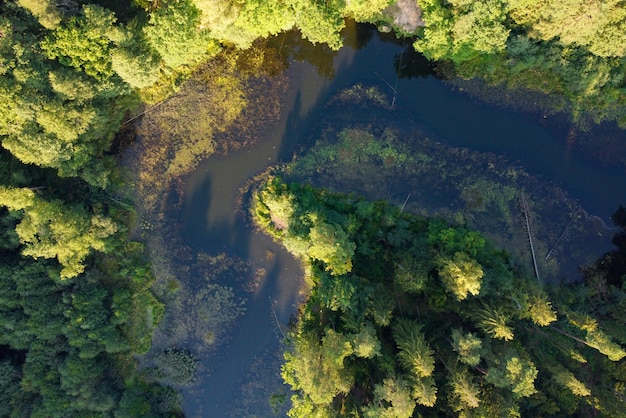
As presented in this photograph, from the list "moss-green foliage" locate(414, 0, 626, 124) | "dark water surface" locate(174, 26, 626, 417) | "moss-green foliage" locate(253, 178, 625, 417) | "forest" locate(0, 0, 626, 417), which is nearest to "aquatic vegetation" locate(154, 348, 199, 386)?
"forest" locate(0, 0, 626, 417)

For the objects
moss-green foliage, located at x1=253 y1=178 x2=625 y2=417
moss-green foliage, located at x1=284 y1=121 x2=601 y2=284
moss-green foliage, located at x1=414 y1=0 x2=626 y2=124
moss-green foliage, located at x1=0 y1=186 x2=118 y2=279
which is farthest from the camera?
moss-green foliage, located at x1=284 y1=121 x2=601 y2=284

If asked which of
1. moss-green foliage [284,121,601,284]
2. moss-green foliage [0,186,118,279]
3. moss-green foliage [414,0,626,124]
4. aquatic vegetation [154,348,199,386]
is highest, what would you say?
moss-green foliage [414,0,626,124]

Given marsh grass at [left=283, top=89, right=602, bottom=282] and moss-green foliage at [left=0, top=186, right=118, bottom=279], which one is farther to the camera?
marsh grass at [left=283, top=89, right=602, bottom=282]

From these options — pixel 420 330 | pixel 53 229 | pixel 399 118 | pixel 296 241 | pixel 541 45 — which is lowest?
pixel 53 229

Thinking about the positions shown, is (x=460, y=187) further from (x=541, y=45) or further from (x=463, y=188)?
(x=541, y=45)

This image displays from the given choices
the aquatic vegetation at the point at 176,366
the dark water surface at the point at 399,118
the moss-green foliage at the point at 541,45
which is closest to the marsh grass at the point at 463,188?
the dark water surface at the point at 399,118

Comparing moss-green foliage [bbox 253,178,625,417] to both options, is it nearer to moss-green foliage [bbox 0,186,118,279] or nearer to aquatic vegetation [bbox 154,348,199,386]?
aquatic vegetation [bbox 154,348,199,386]

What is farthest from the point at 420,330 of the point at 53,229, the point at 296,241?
the point at 53,229
